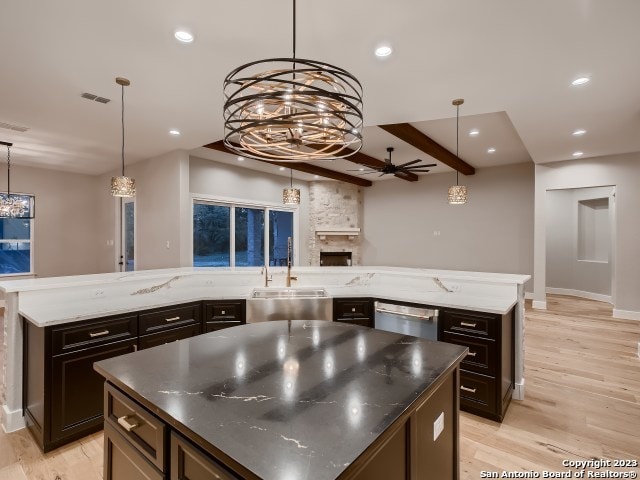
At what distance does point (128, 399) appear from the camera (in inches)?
48.9

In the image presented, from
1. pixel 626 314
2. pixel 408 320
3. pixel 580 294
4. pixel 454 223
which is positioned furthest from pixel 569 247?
pixel 408 320

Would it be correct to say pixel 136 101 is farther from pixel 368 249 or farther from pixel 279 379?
pixel 368 249

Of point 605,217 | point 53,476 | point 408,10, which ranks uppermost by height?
point 408,10

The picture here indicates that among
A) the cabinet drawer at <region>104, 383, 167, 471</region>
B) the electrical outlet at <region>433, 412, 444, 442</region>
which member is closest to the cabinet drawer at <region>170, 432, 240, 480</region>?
the cabinet drawer at <region>104, 383, 167, 471</region>

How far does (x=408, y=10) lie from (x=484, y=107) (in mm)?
1895

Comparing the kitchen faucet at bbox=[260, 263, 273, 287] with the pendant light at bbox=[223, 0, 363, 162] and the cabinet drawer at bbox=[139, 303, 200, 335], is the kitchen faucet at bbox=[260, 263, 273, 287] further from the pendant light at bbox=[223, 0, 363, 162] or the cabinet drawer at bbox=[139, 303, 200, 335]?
the pendant light at bbox=[223, 0, 363, 162]

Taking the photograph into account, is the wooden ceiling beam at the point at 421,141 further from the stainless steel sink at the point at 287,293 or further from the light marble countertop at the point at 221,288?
the stainless steel sink at the point at 287,293

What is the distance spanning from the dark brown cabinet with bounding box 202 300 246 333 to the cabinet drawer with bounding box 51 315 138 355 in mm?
633

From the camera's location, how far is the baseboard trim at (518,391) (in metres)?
2.92

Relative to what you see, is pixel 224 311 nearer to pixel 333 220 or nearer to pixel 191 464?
pixel 191 464

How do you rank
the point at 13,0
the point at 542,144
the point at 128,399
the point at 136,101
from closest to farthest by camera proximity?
1. the point at 128,399
2. the point at 13,0
3. the point at 136,101
4. the point at 542,144

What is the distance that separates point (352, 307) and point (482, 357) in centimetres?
115

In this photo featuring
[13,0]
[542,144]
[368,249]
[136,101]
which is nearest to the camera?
[13,0]

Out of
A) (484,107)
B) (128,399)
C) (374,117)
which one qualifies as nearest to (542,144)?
(484,107)
